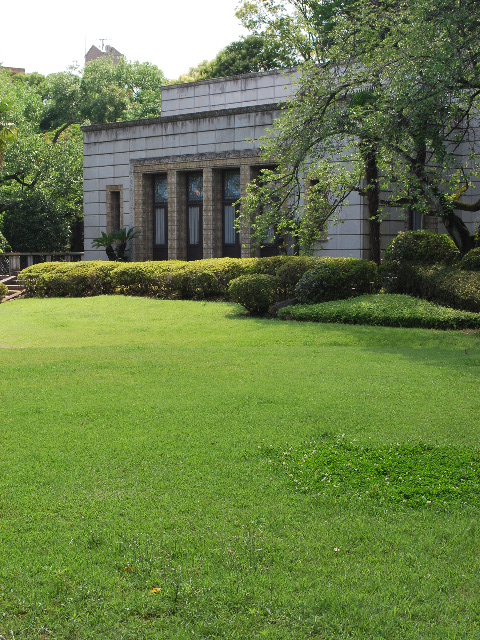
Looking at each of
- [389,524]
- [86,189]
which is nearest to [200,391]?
[389,524]

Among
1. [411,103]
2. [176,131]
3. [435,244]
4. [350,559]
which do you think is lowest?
[350,559]

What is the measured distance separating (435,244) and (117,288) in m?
10.1

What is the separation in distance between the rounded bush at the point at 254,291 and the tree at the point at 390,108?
1.55 metres

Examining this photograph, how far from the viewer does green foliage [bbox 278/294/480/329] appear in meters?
14.3

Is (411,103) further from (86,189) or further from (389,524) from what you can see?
(86,189)

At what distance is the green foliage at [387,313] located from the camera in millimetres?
14312

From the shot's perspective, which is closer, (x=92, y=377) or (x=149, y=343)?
(x=92, y=377)

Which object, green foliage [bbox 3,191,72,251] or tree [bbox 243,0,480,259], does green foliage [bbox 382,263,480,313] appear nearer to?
tree [bbox 243,0,480,259]

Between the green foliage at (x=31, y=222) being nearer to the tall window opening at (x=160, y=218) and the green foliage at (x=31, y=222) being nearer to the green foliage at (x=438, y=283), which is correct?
the tall window opening at (x=160, y=218)

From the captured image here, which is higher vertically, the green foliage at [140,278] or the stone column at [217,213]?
the stone column at [217,213]

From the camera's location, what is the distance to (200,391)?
28.8ft

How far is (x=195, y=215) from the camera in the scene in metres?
26.5

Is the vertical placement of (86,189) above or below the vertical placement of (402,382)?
above

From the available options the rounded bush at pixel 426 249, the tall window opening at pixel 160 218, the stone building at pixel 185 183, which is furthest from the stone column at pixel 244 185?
the rounded bush at pixel 426 249
